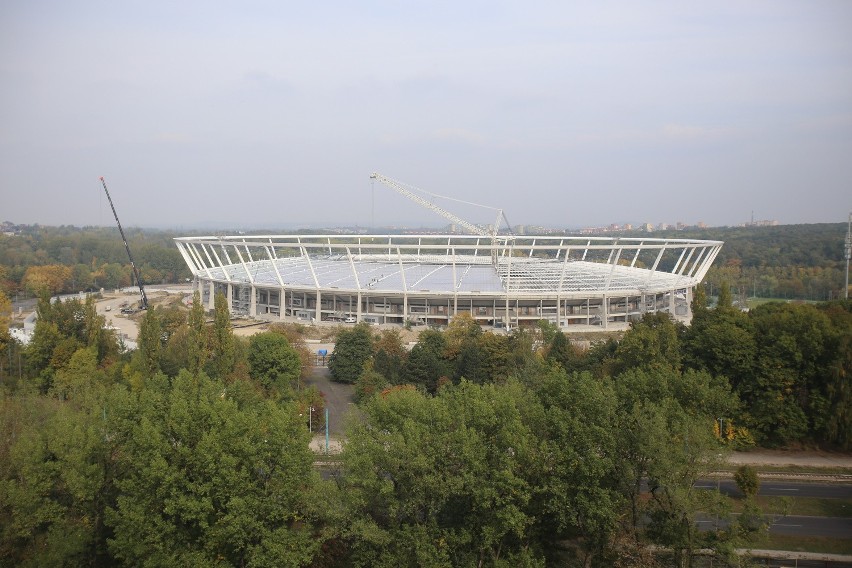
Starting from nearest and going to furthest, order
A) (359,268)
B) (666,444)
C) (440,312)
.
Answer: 1. (666,444)
2. (440,312)
3. (359,268)

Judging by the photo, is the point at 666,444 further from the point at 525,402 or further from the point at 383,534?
the point at 383,534

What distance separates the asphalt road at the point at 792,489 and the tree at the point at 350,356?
514 inches

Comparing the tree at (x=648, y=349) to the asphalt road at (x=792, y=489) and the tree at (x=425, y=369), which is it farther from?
the tree at (x=425, y=369)

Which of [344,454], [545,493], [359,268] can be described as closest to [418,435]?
[344,454]

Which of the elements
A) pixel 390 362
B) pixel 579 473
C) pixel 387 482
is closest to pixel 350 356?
pixel 390 362

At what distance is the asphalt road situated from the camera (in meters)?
16.2

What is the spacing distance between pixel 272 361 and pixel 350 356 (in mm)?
3520

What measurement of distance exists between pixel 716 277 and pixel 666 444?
52.8 metres

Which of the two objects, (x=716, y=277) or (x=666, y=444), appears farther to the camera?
(x=716, y=277)

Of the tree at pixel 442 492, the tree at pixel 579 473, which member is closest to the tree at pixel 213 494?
the tree at pixel 442 492

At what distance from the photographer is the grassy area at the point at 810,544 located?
44.1ft

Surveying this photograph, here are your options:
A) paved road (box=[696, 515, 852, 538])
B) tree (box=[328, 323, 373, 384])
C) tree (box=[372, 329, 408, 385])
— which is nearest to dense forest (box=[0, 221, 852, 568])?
paved road (box=[696, 515, 852, 538])

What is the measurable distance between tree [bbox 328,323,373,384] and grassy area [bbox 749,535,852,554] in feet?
49.7

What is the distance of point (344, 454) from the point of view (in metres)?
11.8
